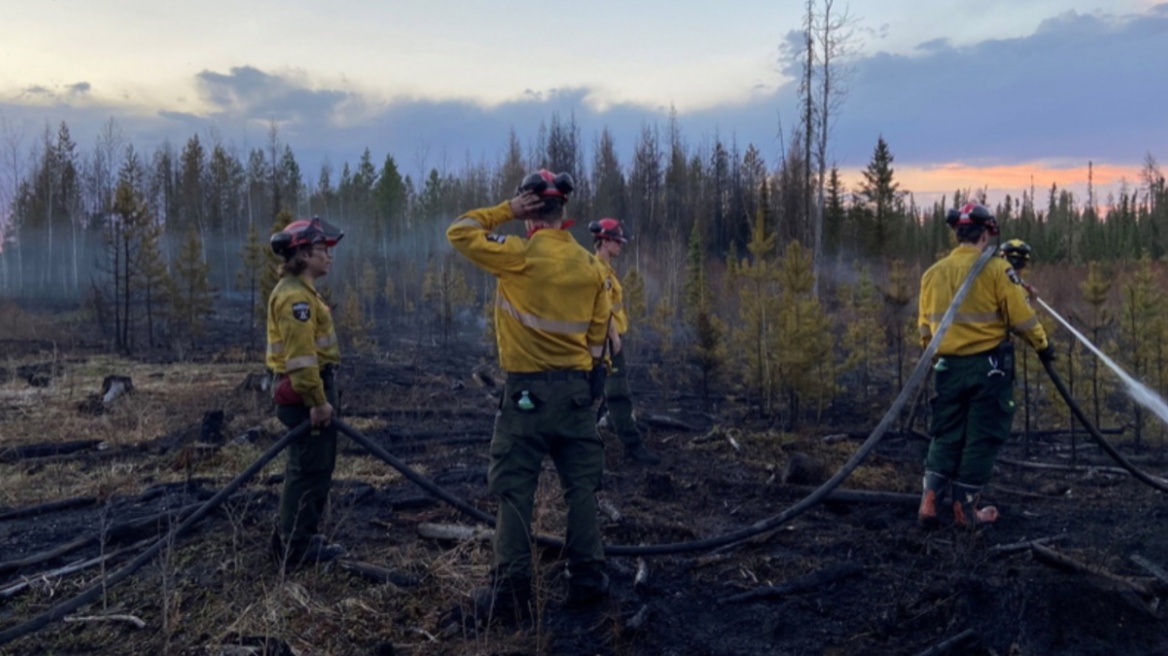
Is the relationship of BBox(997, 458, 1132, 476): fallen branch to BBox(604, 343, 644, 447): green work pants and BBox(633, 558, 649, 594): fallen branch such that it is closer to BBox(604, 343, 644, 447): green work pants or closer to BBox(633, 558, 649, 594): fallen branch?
BBox(604, 343, 644, 447): green work pants

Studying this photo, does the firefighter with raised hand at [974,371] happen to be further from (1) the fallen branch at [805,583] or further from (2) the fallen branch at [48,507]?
(2) the fallen branch at [48,507]

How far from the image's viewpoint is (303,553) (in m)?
5.41

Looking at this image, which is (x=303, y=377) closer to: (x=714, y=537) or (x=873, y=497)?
(x=714, y=537)

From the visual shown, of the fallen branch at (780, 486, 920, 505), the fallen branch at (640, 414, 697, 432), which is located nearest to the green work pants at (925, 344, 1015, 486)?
the fallen branch at (780, 486, 920, 505)

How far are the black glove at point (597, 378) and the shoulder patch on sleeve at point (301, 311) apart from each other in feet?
5.82

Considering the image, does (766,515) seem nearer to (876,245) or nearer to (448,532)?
(448,532)

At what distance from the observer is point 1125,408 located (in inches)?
555

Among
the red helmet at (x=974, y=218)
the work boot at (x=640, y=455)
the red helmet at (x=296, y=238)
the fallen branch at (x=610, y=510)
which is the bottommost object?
the work boot at (x=640, y=455)

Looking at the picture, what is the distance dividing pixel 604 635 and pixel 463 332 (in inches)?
1225

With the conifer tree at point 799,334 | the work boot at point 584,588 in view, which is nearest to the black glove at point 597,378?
the work boot at point 584,588

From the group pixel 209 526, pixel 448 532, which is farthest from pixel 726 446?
pixel 209 526

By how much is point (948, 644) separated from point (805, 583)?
1.10 meters

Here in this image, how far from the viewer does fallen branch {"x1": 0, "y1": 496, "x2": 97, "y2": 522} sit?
23.5ft

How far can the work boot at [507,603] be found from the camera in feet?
14.8
